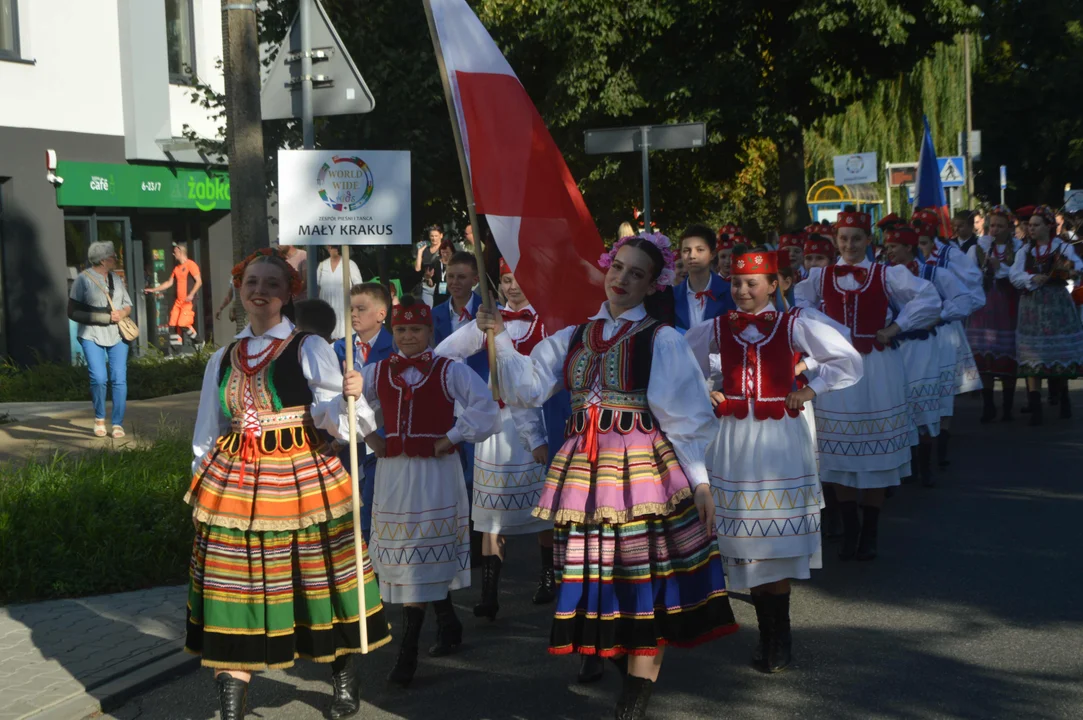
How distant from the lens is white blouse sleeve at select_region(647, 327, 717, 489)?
5.04 metres

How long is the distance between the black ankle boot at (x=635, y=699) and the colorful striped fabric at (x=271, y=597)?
1.04 metres

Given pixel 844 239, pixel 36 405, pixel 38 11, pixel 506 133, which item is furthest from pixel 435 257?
pixel 506 133

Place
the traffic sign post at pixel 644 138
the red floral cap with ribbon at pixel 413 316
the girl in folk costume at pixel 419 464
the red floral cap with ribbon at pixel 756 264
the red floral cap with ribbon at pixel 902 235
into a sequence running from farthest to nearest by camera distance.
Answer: the traffic sign post at pixel 644 138
the red floral cap with ribbon at pixel 902 235
the red floral cap with ribbon at pixel 756 264
the red floral cap with ribbon at pixel 413 316
the girl in folk costume at pixel 419 464

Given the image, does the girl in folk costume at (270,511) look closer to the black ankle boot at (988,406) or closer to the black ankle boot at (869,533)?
the black ankle boot at (869,533)

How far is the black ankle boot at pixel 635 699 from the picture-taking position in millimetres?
5000

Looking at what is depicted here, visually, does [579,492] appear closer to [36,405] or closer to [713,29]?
[36,405]

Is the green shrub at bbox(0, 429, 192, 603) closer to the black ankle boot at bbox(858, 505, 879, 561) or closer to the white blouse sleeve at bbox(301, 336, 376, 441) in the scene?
the white blouse sleeve at bbox(301, 336, 376, 441)

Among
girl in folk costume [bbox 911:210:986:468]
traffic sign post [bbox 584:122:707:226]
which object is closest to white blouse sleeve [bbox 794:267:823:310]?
girl in folk costume [bbox 911:210:986:468]

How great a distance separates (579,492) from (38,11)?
54.2 ft

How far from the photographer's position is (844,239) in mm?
8836

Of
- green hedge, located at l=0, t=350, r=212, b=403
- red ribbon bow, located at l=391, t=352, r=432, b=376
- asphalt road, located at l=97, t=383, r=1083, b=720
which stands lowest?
asphalt road, located at l=97, t=383, r=1083, b=720

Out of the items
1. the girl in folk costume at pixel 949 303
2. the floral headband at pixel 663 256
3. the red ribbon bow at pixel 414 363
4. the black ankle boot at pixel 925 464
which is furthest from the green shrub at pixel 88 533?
the girl in folk costume at pixel 949 303

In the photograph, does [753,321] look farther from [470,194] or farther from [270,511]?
[270,511]

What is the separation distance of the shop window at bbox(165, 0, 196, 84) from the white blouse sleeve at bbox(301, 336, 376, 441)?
17.3m
